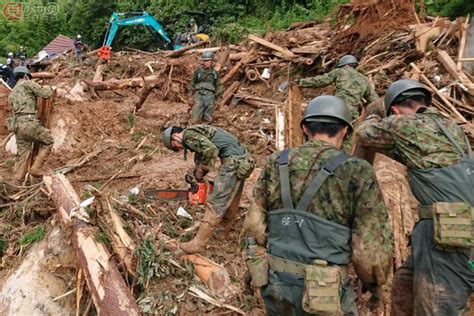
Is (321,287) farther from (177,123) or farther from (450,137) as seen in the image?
(177,123)

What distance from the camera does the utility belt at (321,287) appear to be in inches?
89.4

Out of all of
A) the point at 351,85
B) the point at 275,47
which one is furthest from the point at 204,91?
the point at 351,85

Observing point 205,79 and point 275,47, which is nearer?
point 205,79

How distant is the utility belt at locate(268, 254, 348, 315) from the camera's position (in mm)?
2271

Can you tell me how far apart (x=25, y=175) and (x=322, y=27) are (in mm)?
9049

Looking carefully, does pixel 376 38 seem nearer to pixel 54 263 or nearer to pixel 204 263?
pixel 204 263

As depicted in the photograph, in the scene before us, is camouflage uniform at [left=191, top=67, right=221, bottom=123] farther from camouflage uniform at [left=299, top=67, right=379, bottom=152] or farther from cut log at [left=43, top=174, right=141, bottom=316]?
cut log at [left=43, top=174, right=141, bottom=316]

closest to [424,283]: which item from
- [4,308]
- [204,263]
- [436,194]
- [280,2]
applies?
[436,194]

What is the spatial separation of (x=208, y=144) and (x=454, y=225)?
2696mm

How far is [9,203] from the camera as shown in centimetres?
622

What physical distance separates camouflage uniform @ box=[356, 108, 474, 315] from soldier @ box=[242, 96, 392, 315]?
1.81 ft

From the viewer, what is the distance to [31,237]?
5.42m

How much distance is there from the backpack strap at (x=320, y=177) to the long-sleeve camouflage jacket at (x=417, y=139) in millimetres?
780

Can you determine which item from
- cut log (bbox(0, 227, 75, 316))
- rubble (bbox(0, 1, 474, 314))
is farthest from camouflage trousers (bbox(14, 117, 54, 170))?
cut log (bbox(0, 227, 75, 316))
